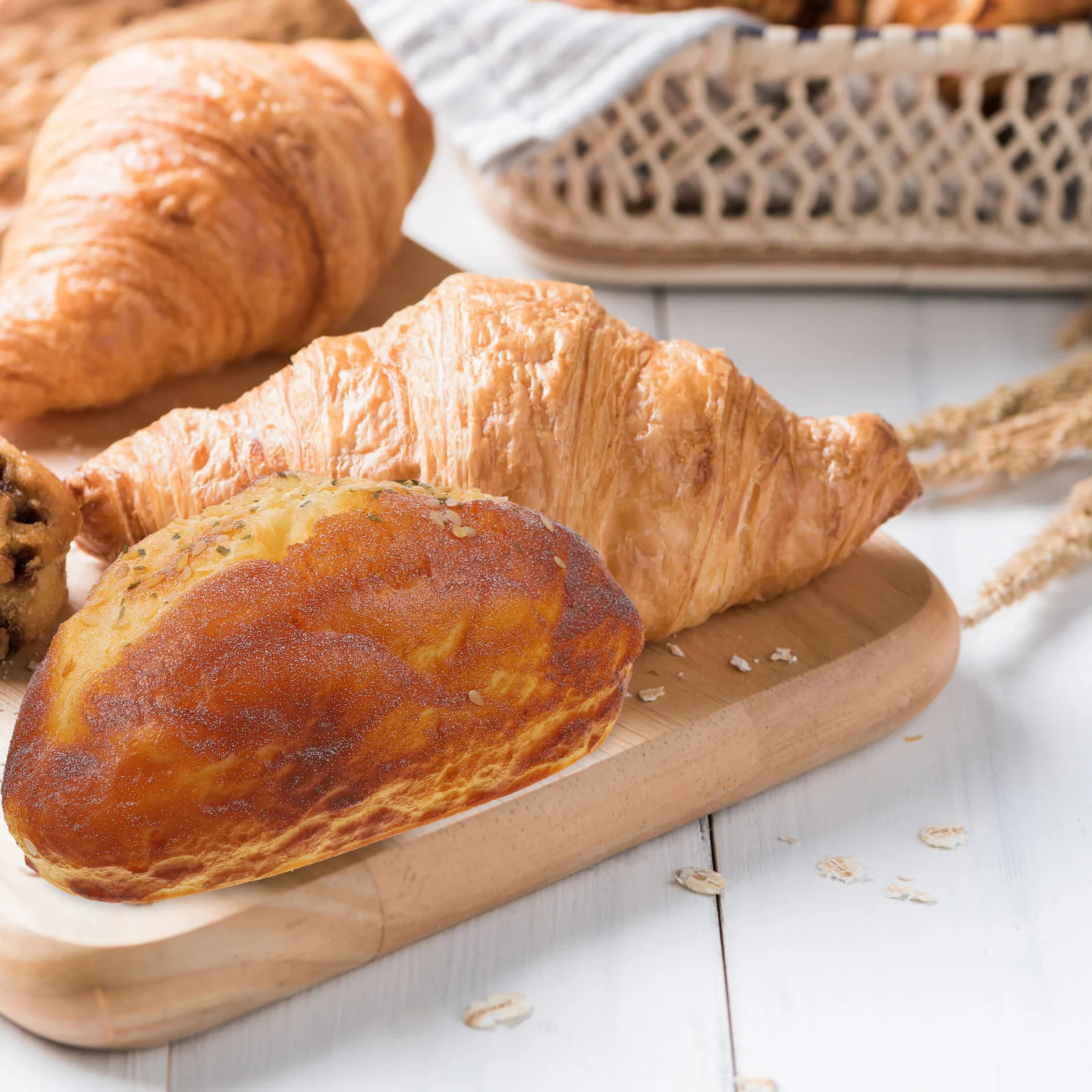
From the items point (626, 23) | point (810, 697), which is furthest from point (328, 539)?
point (626, 23)

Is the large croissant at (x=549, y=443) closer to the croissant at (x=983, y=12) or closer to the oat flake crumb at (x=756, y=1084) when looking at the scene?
the oat flake crumb at (x=756, y=1084)

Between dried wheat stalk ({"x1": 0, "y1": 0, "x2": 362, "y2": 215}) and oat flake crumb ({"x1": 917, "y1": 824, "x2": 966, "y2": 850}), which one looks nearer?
oat flake crumb ({"x1": 917, "y1": 824, "x2": 966, "y2": 850})

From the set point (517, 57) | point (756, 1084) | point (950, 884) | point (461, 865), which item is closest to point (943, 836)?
point (950, 884)

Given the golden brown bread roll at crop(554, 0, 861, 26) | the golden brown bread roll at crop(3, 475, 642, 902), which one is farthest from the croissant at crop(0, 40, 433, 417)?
the golden brown bread roll at crop(3, 475, 642, 902)

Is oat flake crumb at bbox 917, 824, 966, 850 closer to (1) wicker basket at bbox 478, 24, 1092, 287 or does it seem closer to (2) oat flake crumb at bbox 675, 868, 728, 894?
(2) oat flake crumb at bbox 675, 868, 728, 894

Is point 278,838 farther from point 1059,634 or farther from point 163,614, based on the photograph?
point 1059,634
